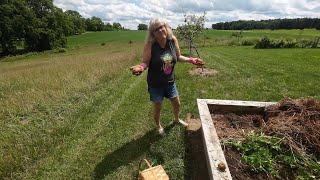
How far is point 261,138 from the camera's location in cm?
475

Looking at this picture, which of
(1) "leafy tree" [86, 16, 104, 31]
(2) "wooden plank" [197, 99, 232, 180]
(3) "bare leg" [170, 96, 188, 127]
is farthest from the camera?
(1) "leafy tree" [86, 16, 104, 31]

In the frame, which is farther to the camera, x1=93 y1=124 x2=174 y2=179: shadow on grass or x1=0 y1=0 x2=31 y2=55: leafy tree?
x1=0 y1=0 x2=31 y2=55: leafy tree

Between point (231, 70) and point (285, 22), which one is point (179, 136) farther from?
point (285, 22)

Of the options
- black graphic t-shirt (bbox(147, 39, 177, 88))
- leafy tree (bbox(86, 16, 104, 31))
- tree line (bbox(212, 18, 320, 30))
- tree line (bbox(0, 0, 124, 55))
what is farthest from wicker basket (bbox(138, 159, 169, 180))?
leafy tree (bbox(86, 16, 104, 31))

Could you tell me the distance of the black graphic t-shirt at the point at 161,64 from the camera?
5.56 m

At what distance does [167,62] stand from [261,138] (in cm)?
198

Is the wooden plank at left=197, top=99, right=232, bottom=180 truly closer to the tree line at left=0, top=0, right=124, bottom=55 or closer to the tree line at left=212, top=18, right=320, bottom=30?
the tree line at left=0, top=0, right=124, bottom=55

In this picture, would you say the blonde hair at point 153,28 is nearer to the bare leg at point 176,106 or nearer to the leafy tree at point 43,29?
the bare leg at point 176,106

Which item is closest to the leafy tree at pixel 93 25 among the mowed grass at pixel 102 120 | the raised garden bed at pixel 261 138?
the mowed grass at pixel 102 120

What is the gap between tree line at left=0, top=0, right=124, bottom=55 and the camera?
1966 inches

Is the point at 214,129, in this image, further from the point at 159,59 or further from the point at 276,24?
the point at 276,24

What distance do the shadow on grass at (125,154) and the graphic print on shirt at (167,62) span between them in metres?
1.34

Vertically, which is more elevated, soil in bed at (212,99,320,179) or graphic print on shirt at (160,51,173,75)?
graphic print on shirt at (160,51,173,75)

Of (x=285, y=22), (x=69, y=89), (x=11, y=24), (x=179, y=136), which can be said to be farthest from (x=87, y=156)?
(x=285, y=22)
